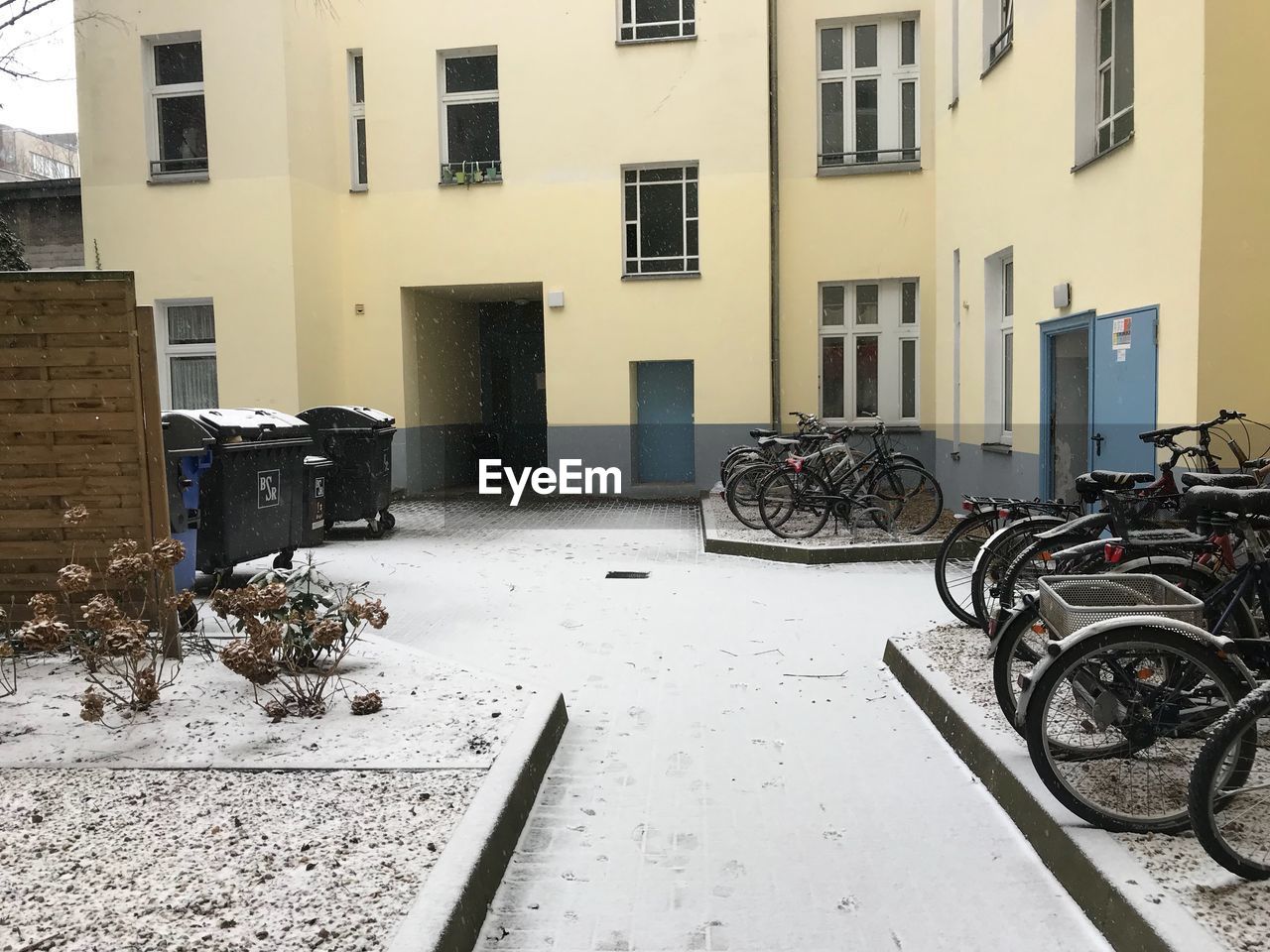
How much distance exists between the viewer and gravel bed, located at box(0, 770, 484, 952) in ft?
9.00

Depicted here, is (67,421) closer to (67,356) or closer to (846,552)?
(67,356)

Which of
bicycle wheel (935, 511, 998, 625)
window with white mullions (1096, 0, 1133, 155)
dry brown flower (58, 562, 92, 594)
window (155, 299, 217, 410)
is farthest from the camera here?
window (155, 299, 217, 410)

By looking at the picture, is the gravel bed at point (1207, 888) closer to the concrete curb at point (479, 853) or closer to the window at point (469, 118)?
the concrete curb at point (479, 853)

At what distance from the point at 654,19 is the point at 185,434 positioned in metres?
11.0

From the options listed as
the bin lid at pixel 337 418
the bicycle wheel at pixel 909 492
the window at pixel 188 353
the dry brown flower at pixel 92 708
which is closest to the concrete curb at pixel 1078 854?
the dry brown flower at pixel 92 708

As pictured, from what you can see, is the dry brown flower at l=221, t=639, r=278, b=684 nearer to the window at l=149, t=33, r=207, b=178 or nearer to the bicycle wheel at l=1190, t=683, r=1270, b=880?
the bicycle wheel at l=1190, t=683, r=1270, b=880

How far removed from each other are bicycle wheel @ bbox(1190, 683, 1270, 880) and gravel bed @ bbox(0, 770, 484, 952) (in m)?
2.20

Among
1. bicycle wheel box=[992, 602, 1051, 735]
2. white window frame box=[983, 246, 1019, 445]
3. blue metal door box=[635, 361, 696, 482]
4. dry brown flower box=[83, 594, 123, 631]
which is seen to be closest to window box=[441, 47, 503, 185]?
blue metal door box=[635, 361, 696, 482]

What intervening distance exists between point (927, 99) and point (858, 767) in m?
13.1

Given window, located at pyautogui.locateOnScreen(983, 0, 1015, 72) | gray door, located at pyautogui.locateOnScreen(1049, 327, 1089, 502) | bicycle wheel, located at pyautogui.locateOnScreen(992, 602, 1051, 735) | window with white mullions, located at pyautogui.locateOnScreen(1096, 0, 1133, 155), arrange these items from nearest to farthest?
bicycle wheel, located at pyautogui.locateOnScreen(992, 602, 1051, 735)
window with white mullions, located at pyautogui.locateOnScreen(1096, 0, 1133, 155)
gray door, located at pyautogui.locateOnScreen(1049, 327, 1089, 502)
window, located at pyautogui.locateOnScreen(983, 0, 1015, 72)

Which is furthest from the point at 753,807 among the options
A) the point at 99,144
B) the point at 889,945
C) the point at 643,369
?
the point at 99,144

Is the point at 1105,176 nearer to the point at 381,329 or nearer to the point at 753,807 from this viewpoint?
the point at 753,807

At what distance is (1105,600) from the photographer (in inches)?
150

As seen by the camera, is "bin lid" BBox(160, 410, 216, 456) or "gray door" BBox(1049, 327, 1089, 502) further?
"gray door" BBox(1049, 327, 1089, 502)
